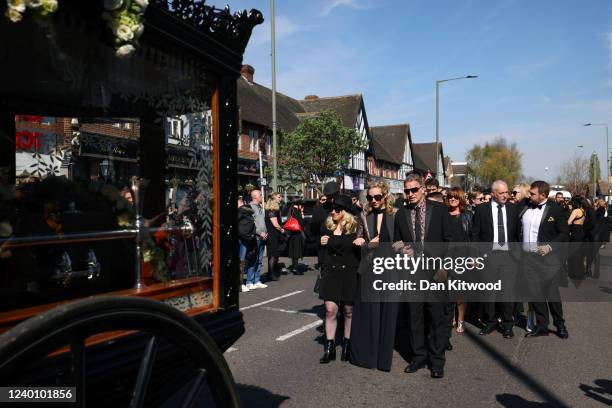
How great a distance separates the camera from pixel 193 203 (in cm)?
307

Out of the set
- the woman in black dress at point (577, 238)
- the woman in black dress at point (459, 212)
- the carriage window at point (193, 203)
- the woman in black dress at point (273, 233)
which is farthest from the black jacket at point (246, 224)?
the carriage window at point (193, 203)

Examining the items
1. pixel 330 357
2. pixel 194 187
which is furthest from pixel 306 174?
pixel 194 187

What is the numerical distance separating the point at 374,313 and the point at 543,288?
2.61m

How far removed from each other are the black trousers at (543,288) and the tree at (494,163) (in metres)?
79.0

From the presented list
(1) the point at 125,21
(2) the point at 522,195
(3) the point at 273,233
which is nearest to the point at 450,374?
(2) the point at 522,195

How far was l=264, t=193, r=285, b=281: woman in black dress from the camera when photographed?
11320mm

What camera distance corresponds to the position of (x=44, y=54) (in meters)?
2.35

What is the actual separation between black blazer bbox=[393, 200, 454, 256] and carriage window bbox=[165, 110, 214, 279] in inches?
108

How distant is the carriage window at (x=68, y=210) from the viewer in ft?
7.34

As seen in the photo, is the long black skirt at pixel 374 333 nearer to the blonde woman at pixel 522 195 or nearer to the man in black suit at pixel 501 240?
the man in black suit at pixel 501 240

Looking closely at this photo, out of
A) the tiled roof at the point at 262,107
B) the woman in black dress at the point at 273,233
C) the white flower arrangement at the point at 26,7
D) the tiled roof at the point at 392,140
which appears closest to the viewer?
the white flower arrangement at the point at 26,7

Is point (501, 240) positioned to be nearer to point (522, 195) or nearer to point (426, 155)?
point (522, 195)

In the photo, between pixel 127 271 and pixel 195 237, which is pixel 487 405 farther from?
pixel 127 271

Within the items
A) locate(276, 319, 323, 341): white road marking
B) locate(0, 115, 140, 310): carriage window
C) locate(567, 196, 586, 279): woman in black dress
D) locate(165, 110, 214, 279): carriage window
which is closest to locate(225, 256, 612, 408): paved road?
locate(276, 319, 323, 341): white road marking
